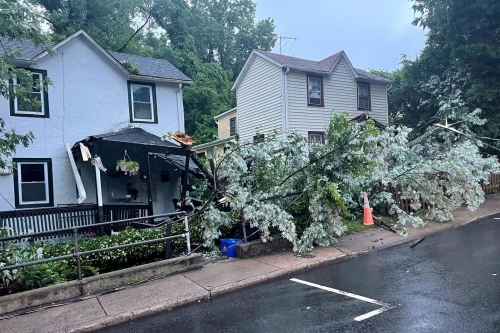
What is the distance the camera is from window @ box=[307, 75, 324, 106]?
61.4 ft

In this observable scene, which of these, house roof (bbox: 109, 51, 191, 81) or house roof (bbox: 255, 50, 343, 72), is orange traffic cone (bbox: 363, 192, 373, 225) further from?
house roof (bbox: 255, 50, 343, 72)

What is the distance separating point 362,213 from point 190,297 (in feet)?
23.4

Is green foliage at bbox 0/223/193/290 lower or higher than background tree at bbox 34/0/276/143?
lower

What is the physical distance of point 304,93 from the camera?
18.6 m

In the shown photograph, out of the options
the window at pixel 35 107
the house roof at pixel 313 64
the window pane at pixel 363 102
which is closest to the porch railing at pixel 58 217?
the window at pixel 35 107

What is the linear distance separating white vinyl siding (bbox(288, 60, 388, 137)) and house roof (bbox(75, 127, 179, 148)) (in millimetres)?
7995

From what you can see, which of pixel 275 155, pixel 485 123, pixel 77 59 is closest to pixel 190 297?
pixel 275 155

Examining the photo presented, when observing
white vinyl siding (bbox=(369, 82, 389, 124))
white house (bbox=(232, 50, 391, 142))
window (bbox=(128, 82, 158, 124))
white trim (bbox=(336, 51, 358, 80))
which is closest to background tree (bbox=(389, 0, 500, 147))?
white vinyl siding (bbox=(369, 82, 389, 124))

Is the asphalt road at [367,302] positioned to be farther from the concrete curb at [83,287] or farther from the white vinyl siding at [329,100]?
the white vinyl siding at [329,100]

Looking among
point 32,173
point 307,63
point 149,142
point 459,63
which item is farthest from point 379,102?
point 32,173

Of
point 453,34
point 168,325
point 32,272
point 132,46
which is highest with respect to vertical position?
point 132,46

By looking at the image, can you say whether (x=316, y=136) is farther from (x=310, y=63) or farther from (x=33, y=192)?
(x=33, y=192)

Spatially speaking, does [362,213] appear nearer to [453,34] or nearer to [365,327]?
[365,327]

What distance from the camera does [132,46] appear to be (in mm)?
28047
